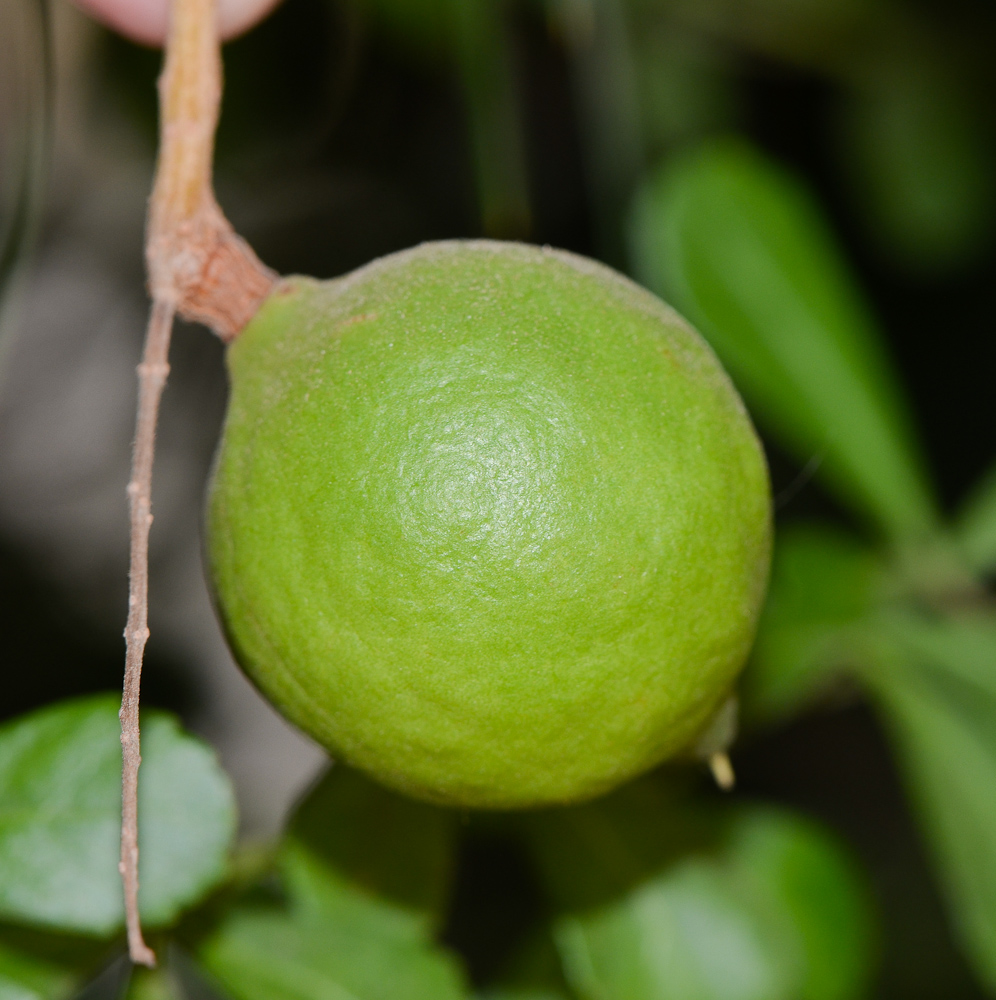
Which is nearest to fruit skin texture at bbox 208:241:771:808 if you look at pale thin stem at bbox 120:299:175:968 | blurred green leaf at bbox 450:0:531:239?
pale thin stem at bbox 120:299:175:968

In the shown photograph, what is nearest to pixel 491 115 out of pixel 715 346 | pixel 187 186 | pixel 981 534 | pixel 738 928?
pixel 715 346

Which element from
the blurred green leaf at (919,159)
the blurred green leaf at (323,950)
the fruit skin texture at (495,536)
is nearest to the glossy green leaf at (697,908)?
the blurred green leaf at (323,950)

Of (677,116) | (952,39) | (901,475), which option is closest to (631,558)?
(901,475)

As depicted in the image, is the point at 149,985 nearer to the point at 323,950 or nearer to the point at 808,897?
the point at 323,950

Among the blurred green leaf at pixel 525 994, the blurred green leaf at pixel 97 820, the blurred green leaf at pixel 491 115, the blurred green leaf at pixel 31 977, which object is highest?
the blurred green leaf at pixel 491 115

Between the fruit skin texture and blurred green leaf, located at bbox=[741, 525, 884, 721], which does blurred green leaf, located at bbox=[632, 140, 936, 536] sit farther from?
the fruit skin texture

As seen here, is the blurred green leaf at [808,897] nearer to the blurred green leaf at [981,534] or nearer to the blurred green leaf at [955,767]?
the blurred green leaf at [955,767]

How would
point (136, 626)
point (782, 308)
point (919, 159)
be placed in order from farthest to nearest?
point (919, 159) < point (782, 308) < point (136, 626)
